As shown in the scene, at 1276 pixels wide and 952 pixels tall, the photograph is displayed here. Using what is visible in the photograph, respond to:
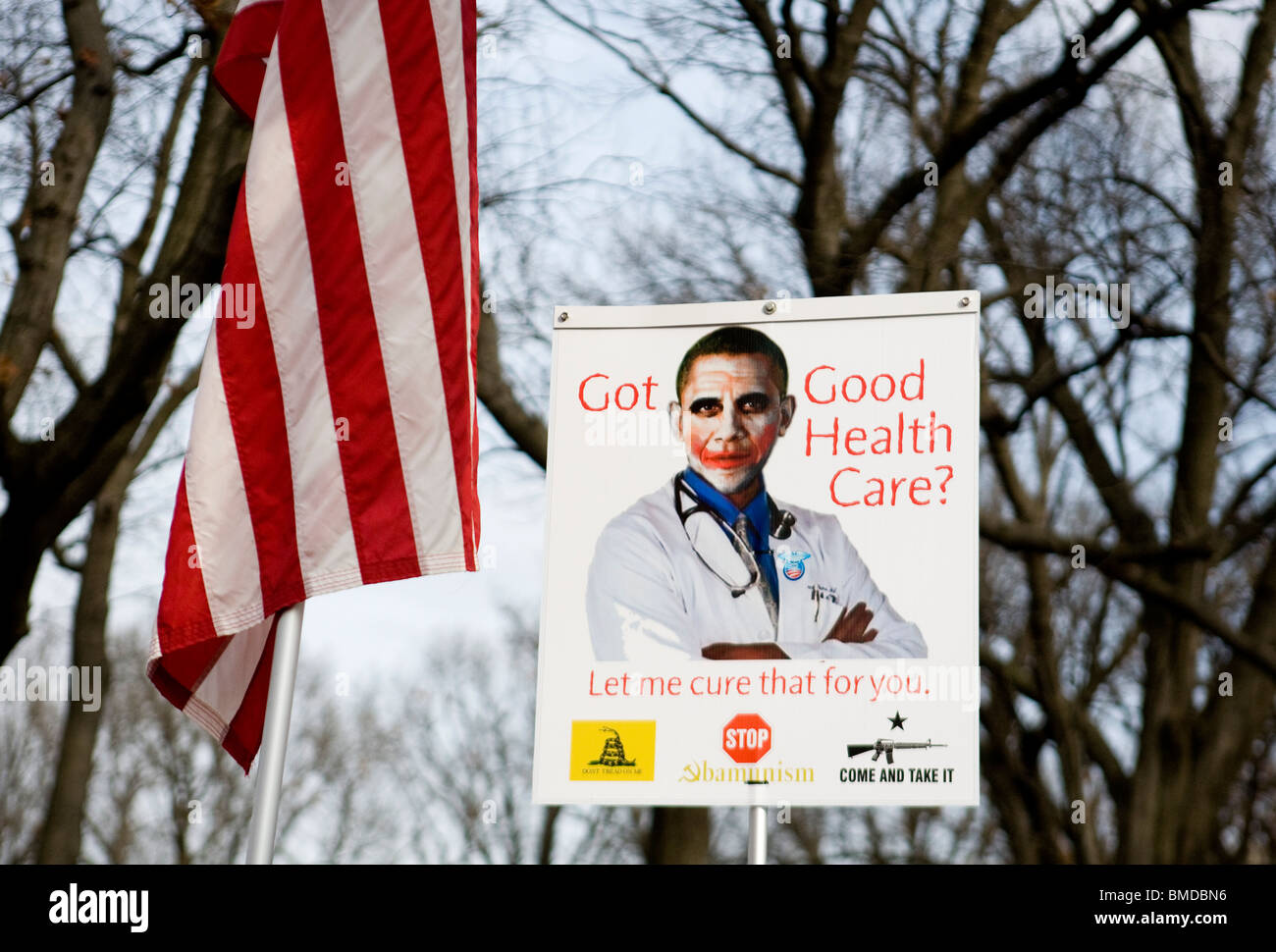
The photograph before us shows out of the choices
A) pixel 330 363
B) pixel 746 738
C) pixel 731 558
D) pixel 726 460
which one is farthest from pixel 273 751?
pixel 726 460

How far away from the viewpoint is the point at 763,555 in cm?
536

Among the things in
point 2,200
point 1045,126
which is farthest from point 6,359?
point 1045,126

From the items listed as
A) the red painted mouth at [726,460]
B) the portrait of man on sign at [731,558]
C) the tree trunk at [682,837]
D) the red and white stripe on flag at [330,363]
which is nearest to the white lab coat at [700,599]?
the portrait of man on sign at [731,558]

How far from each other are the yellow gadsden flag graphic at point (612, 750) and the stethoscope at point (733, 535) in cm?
55

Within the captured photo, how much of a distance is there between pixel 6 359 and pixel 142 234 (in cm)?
342

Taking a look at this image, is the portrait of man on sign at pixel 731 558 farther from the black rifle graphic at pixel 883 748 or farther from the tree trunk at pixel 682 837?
the tree trunk at pixel 682 837

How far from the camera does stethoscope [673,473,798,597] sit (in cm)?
534

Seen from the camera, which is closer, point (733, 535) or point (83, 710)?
point (733, 535)

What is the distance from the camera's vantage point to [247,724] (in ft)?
17.9

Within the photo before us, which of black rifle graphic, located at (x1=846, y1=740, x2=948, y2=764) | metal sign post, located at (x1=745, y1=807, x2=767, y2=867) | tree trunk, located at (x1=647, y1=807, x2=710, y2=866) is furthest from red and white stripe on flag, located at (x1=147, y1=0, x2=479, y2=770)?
tree trunk, located at (x1=647, y1=807, x2=710, y2=866)

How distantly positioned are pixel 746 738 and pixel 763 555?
62 cm

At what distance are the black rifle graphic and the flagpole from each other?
67.7 inches

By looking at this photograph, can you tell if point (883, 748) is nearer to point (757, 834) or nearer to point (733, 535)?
point (757, 834)

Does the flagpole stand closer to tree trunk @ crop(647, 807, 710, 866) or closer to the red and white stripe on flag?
the red and white stripe on flag
